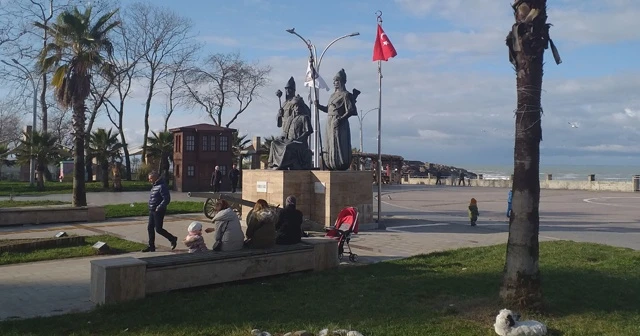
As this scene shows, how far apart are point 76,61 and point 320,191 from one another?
9421 mm

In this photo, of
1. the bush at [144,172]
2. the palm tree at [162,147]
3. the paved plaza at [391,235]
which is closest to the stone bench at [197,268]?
the paved plaza at [391,235]

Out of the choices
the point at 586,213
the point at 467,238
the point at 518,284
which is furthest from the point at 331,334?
the point at 586,213

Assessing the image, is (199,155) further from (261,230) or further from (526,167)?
(526,167)

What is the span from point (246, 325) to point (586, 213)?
64.8ft

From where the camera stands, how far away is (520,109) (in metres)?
6.63

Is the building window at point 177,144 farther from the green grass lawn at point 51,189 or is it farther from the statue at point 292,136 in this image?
the statue at point 292,136

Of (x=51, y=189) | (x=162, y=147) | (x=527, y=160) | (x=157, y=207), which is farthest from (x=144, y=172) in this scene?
(x=527, y=160)

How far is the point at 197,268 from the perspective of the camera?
25.5 ft

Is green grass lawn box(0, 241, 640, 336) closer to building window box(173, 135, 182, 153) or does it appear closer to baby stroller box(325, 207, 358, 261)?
baby stroller box(325, 207, 358, 261)

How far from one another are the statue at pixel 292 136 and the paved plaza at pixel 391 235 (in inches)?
117

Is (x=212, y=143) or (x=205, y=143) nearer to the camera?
(x=205, y=143)

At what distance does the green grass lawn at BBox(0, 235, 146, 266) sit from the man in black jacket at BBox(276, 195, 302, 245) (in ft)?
12.6

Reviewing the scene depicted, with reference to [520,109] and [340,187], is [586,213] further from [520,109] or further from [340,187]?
[520,109]

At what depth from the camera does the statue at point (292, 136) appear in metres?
16.5
